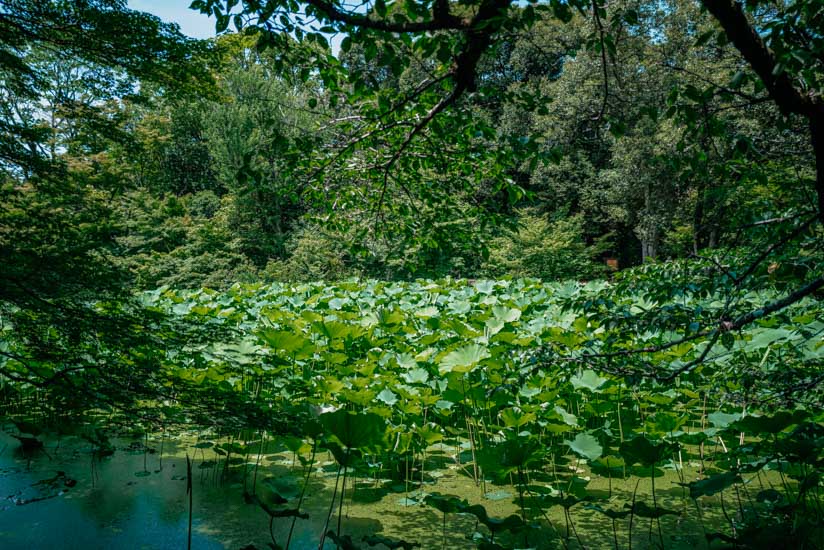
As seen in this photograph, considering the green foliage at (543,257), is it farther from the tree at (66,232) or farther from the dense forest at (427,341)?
the tree at (66,232)

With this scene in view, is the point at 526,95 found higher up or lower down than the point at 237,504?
higher up

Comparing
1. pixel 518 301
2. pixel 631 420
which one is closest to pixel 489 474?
pixel 631 420

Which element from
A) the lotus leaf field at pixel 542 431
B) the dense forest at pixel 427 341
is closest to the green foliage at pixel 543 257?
the dense forest at pixel 427 341

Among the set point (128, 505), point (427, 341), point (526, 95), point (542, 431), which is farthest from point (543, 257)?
point (128, 505)

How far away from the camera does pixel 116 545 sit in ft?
6.29

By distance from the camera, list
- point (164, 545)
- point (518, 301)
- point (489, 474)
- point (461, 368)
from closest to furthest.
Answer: point (164, 545), point (489, 474), point (461, 368), point (518, 301)

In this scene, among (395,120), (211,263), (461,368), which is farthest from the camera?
(211,263)

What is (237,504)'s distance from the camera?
229 centimetres

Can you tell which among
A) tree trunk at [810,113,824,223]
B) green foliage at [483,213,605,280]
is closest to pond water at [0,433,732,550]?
tree trunk at [810,113,824,223]

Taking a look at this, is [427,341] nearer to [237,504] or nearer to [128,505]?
[237,504]

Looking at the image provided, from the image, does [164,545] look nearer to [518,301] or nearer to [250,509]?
[250,509]

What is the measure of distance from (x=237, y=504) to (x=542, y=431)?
1.50 metres

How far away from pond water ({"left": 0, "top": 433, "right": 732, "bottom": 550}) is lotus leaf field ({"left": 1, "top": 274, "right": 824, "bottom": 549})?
0.05ft

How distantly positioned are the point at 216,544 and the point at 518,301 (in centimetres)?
338
